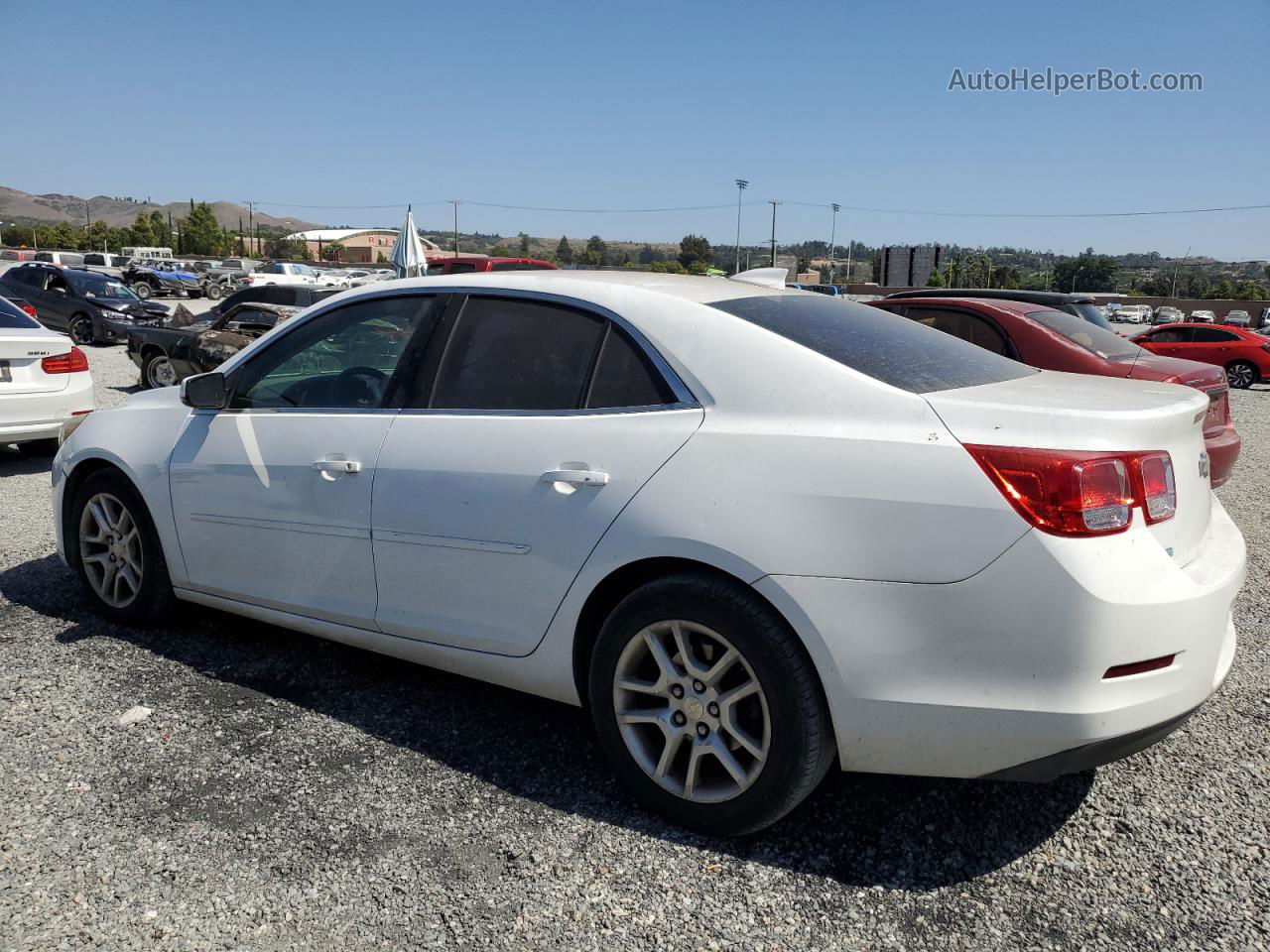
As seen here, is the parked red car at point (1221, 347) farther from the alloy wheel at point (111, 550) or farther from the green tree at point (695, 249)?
the green tree at point (695, 249)

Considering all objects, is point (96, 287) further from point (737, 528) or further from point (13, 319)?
point (737, 528)

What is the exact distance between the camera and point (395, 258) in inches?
749

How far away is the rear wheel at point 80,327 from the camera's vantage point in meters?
19.9

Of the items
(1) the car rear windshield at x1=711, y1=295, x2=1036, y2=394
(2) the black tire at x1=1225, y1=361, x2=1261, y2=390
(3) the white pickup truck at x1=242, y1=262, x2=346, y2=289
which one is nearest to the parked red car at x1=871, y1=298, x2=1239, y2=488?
(1) the car rear windshield at x1=711, y1=295, x2=1036, y2=394

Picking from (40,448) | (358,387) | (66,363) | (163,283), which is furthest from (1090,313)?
(163,283)

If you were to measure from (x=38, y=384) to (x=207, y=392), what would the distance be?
15.5 feet

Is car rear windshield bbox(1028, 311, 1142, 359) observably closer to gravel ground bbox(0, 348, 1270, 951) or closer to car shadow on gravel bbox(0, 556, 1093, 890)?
gravel ground bbox(0, 348, 1270, 951)

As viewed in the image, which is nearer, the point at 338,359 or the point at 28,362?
the point at 338,359

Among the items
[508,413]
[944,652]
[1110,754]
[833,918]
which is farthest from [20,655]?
[1110,754]

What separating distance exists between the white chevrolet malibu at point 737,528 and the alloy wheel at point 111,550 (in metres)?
0.74

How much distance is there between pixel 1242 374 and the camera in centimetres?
2208

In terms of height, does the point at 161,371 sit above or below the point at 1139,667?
below

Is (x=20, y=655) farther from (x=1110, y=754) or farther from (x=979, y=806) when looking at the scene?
(x=1110, y=754)

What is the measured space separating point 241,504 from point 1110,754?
3100 millimetres
